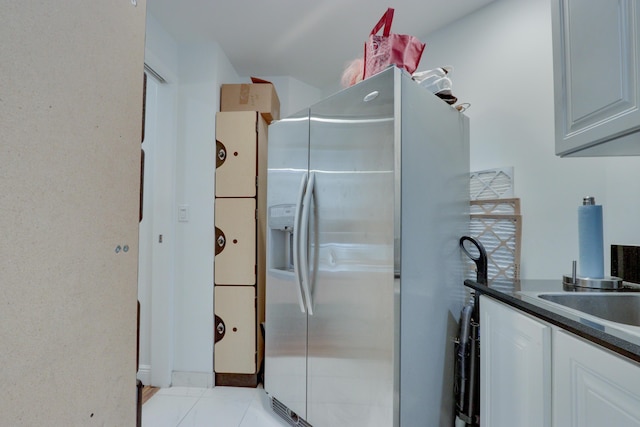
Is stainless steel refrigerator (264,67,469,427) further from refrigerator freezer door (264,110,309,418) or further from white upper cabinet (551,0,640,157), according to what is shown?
white upper cabinet (551,0,640,157)

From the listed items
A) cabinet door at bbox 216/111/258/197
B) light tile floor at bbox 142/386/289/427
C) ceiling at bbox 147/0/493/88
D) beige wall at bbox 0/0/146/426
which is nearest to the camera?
beige wall at bbox 0/0/146/426

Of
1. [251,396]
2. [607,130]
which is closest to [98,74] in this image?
[607,130]

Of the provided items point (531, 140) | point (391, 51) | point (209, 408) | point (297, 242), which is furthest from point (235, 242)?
point (531, 140)

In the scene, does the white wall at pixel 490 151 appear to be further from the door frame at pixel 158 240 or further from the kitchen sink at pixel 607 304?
the kitchen sink at pixel 607 304

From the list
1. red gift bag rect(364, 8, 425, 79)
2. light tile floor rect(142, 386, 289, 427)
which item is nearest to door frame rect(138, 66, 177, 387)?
light tile floor rect(142, 386, 289, 427)

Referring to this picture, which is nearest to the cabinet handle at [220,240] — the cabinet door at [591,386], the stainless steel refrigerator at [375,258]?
the stainless steel refrigerator at [375,258]

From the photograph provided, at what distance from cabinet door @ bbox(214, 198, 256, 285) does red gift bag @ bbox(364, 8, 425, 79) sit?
1.28m

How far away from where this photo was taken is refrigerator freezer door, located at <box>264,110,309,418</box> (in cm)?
158

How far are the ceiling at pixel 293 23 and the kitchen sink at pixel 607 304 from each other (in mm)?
1775

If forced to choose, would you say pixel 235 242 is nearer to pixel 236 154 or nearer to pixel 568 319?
pixel 236 154

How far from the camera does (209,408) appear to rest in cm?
182

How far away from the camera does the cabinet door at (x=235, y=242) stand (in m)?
2.13

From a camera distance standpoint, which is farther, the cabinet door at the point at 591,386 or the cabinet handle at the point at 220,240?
the cabinet handle at the point at 220,240

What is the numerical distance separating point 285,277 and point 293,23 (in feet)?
5.71
